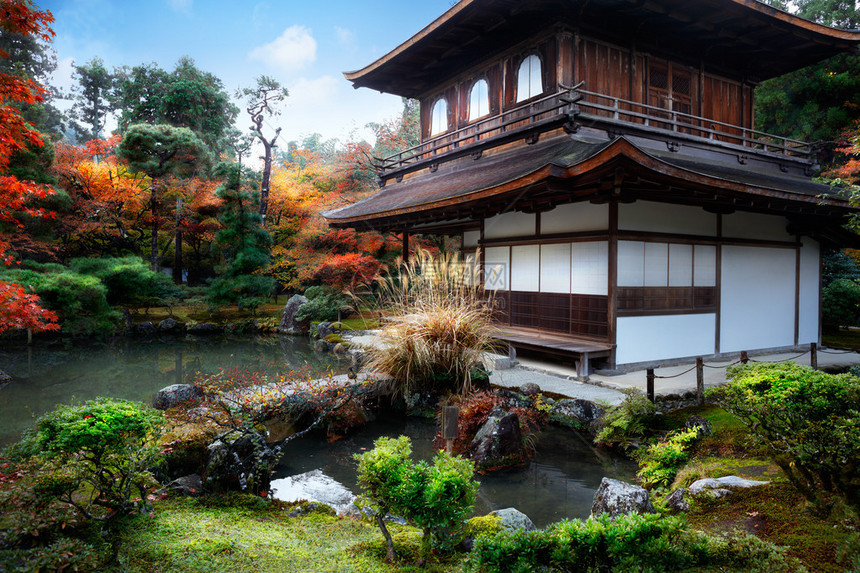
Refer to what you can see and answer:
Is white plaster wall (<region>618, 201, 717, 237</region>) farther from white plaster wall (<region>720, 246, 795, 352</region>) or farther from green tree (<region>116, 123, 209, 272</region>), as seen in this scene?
green tree (<region>116, 123, 209, 272</region>)


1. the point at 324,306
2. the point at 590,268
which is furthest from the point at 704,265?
the point at 324,306

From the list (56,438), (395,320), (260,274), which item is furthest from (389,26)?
(56,438)

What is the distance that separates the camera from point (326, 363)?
27.5 feet

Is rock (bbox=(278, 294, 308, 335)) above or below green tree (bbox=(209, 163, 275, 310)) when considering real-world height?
below

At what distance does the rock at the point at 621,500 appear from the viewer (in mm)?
2479

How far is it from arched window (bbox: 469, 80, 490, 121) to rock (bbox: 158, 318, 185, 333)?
360 inches

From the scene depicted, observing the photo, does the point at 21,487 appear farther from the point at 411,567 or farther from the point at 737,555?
the point at 737,555

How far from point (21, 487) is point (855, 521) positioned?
3.56m

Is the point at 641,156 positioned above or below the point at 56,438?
above

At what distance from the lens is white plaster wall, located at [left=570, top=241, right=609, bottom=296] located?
6.00 metres

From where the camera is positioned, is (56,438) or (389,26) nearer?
(56,438)

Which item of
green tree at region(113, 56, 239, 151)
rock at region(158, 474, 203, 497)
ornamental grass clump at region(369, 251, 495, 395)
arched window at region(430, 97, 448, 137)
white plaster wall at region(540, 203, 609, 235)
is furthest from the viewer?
green tree at region(113, 56, 239, 151)

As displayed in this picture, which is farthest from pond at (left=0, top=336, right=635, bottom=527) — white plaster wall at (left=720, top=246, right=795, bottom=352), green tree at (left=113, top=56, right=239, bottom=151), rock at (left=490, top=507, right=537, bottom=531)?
green tree at (left=113, top=56, right=239, bottom=151)

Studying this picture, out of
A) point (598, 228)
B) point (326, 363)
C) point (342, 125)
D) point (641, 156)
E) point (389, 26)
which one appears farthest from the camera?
point (389, 26)
